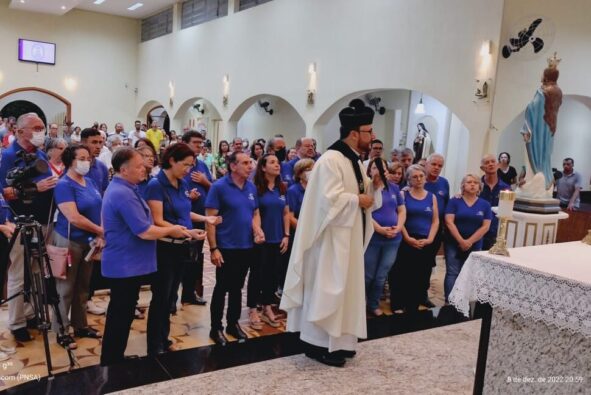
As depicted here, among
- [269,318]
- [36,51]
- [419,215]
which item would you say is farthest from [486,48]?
[36,51]

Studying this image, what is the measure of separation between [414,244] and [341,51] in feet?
19.0

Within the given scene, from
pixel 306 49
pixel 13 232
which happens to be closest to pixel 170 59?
pixel 306 49

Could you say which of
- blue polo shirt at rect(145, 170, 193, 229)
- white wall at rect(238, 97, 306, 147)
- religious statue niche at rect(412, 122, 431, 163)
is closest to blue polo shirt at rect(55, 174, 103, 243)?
blue polo shirt at rect(145, 170, 193, 229)

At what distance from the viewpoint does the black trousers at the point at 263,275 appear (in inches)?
155

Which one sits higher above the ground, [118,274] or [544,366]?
[118,274]

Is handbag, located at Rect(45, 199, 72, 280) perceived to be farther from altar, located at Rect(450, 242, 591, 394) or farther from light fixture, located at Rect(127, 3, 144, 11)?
light fixture, located at Rect(127, 3, 144, 11)

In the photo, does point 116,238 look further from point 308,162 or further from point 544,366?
point 544,366

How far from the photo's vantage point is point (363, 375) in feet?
9.36

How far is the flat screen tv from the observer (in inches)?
608

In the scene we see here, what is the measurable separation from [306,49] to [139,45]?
9596mm

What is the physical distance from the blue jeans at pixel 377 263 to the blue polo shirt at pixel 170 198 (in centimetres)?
163

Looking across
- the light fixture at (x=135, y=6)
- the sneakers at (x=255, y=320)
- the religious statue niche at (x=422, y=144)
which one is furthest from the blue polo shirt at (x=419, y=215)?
the light fixture at (x=135, y=6)

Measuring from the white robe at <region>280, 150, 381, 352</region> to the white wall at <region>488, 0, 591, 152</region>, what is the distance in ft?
15.6

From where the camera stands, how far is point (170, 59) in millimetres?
15492
